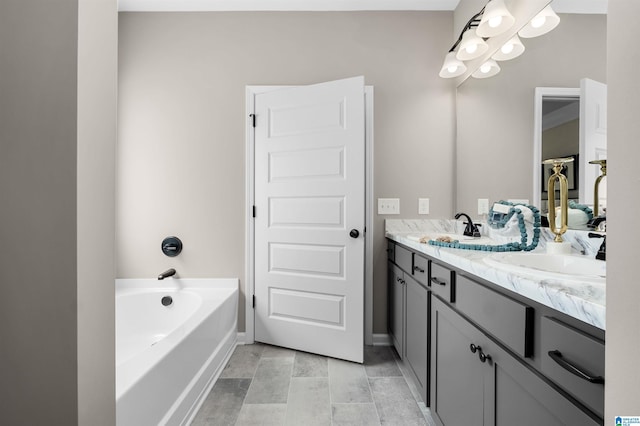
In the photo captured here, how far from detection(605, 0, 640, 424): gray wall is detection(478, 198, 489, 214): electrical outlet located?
1.71 metres

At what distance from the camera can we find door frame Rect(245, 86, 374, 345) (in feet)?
7.66

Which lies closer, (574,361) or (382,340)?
(574,361)

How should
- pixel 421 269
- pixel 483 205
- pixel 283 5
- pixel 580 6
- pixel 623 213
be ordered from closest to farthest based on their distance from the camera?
1. pixel 623 213
2. pixel 580 6
3. pixel 421 269
4. pixel 483 205
5. pixel 283 5

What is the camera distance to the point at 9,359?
61 cm

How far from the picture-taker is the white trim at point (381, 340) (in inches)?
91.7

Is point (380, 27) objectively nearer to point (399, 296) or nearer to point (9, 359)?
point (399, 296)

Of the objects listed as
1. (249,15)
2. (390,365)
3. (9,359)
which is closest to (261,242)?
(390,365)

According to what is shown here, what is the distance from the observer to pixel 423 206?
236 cm

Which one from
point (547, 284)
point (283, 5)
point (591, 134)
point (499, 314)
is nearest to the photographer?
point (547, 284)

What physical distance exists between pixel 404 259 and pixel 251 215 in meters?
1.25

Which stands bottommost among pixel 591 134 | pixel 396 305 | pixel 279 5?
pixel 396 305

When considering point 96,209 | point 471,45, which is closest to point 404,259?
point 471,45

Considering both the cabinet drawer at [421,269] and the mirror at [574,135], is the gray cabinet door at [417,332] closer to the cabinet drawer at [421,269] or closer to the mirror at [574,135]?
the cabinet drawer at [421,269]

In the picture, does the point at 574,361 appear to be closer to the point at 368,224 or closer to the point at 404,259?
the point at 404,259
